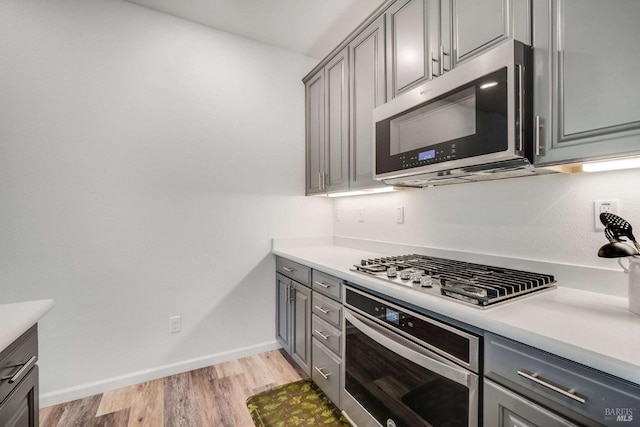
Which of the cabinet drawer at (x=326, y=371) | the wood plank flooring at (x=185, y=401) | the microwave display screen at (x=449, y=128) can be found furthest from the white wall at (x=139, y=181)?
the microwave display screen at (x=449, y=128)

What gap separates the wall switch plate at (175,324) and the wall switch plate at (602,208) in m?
2.54

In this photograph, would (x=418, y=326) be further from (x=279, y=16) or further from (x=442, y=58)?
(x=279, y=16)

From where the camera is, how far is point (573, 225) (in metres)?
1.23

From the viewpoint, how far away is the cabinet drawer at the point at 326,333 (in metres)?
1.68

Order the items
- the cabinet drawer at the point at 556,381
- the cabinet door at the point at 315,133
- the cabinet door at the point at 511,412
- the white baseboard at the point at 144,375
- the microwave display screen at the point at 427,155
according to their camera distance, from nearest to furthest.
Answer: the cabinet drawer at the point at 556,381 < the cabinet door at the point at 511,412 < the microwave display screen at the point at 427,155 < the white baseboard at the point at 144,375 < the cabinet door at the point at 315,133

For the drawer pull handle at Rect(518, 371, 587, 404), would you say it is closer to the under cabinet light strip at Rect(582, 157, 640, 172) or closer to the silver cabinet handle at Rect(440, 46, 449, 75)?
the under cabinet light strip at Rect(582, 157, 640, 172)

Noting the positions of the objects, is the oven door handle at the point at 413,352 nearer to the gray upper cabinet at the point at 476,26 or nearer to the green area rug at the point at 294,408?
the green area rug at the point at 294,408

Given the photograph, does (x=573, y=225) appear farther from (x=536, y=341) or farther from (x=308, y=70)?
(x=308, y=70)

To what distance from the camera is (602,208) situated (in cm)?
A: 116

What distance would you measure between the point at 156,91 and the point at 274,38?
1.06 meters

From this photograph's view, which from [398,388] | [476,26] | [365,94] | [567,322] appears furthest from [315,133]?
[567,322]

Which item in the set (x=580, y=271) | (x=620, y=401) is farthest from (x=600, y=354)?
(x=580, y=271)

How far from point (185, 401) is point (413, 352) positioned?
63.2 inches

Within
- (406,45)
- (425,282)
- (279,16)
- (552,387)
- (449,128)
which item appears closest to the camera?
(552,387)
